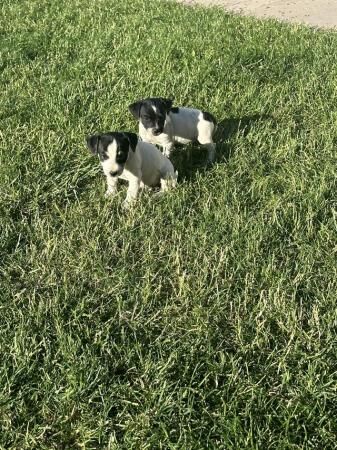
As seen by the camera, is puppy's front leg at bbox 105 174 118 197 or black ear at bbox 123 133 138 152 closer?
black ear at bbox 123 133 138 152

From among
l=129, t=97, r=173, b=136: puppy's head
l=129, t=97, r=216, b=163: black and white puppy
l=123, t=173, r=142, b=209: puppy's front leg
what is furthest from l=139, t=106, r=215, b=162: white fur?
l=123, t=173, r=142, b=209: puppy's front leg

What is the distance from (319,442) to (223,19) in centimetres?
962

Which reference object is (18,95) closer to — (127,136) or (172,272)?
(127,136)

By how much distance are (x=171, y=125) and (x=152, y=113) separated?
470mm

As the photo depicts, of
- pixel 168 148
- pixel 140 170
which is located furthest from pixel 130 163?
pixel 168 148

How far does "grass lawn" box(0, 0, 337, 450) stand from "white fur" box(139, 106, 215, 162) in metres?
0.19

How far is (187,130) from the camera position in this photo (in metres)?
5.69

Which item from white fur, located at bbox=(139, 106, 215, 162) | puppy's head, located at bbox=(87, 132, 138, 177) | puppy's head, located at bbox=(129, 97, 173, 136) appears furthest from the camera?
white fur, located at bbox=(139, 106, 215, 162)

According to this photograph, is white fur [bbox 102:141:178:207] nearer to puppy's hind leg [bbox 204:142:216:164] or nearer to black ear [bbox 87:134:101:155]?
black ear [bbox 87:134:101:155]

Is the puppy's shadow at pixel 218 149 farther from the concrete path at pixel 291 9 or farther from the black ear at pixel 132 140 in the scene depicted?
the concrete path at pixel 291 9

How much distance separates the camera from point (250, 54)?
834cm

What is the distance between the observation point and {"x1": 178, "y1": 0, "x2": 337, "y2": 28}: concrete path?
12492 millimetres

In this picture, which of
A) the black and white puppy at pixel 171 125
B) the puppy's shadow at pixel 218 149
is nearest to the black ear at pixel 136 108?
the black and white puppy at pixel 171 125

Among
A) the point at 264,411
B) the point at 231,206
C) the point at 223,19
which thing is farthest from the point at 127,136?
the point at 223,19
